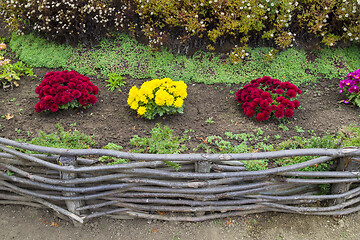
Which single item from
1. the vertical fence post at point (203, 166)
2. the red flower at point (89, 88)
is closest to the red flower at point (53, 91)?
the red flower at point (89, 88)

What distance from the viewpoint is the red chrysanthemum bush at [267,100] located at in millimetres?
3752

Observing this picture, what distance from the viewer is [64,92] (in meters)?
3.87

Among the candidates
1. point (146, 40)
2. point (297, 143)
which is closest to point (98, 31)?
point (146, 40)

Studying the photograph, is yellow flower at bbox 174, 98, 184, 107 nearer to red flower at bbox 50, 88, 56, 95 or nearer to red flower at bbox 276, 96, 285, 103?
red flower at bbox 276, 96, 285, 103

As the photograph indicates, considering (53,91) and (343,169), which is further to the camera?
(53,91)

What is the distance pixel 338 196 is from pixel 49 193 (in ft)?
9.24

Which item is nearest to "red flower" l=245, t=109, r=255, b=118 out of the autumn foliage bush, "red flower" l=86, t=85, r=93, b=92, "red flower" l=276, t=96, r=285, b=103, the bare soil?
the bare soil

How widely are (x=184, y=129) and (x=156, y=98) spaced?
503 mm

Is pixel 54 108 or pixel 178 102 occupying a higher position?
pixel 178 102

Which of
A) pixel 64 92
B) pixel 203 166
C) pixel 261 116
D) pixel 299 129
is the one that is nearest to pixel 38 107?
pixel 64 92

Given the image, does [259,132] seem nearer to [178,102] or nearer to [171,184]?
[178,102]

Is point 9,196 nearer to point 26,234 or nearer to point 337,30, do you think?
point 26,234

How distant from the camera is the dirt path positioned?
300 centimetres

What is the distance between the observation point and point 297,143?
3.34 m
